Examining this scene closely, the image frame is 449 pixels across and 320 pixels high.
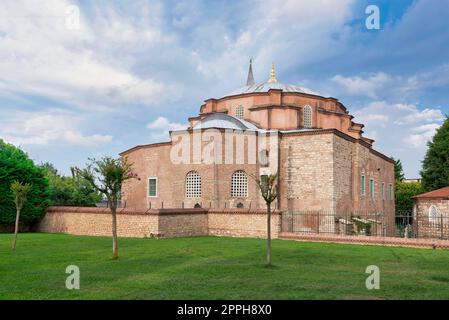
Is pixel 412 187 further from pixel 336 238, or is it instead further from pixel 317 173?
pixel 336 238

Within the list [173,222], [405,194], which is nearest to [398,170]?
[405,194]

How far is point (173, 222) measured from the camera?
59.9ft

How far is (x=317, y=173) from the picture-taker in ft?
80.8

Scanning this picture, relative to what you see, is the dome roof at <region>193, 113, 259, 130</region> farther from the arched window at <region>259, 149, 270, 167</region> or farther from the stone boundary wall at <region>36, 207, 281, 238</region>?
the stone boundary wall at <region>36, 207, 281, 238</region>

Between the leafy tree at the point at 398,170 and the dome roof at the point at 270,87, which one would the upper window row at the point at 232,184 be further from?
the leafy tree at the point at 398,170

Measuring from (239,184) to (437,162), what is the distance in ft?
68.4

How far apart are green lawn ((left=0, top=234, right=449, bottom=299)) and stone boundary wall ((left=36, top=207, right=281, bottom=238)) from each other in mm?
3833

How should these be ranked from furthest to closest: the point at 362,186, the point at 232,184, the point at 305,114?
1. the point at 305,114
2. the point at 362,186
3. the point at 232,184

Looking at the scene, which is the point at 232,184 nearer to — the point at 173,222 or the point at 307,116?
the point at 173,222

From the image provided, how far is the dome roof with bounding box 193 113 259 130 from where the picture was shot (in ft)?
88.7

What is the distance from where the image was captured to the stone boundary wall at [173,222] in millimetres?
17922

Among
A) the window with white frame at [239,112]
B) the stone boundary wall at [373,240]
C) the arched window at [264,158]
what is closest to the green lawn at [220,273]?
the stone boundary wall at [373,240]
